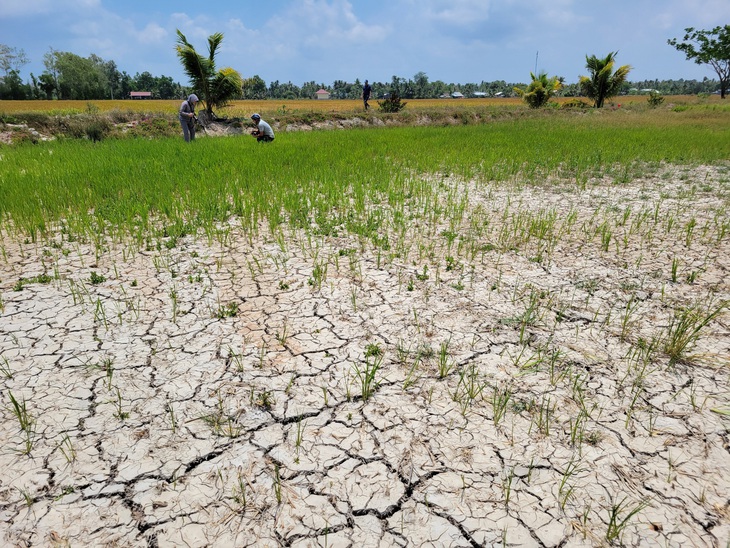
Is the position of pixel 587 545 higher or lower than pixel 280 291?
→ lower

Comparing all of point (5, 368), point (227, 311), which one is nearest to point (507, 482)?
point (227, 311)

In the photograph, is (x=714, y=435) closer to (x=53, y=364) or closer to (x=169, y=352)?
(x=169, y=352)

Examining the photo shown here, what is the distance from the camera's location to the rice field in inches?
66.6

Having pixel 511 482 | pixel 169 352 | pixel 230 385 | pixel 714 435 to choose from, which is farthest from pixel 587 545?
pixel 169 352

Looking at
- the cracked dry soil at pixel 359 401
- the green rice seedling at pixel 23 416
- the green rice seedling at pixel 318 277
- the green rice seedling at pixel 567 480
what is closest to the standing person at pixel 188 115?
the cracked dry soil at pixel 359 401

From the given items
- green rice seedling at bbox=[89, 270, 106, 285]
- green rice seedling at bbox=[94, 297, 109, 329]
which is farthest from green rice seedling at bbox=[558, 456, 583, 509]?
green rice seedling at bbox=[89, 270, 106, 285]

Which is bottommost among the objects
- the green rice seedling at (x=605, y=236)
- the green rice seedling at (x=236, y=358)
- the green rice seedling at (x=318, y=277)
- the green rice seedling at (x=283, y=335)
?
the green rice seedling at (x=236, y=358)

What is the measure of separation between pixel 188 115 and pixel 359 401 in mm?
11530

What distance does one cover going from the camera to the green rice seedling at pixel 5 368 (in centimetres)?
249

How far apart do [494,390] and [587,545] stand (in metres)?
0.89

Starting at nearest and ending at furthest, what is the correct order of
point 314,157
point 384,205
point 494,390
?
point 494,390 < point 384,205 < point 314,157

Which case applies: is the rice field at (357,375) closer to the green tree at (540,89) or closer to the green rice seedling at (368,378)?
the green rice seedling at (368,378)

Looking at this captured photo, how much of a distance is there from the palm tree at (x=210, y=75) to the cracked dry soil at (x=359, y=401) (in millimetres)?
15815

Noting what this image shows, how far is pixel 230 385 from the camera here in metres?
2.44
